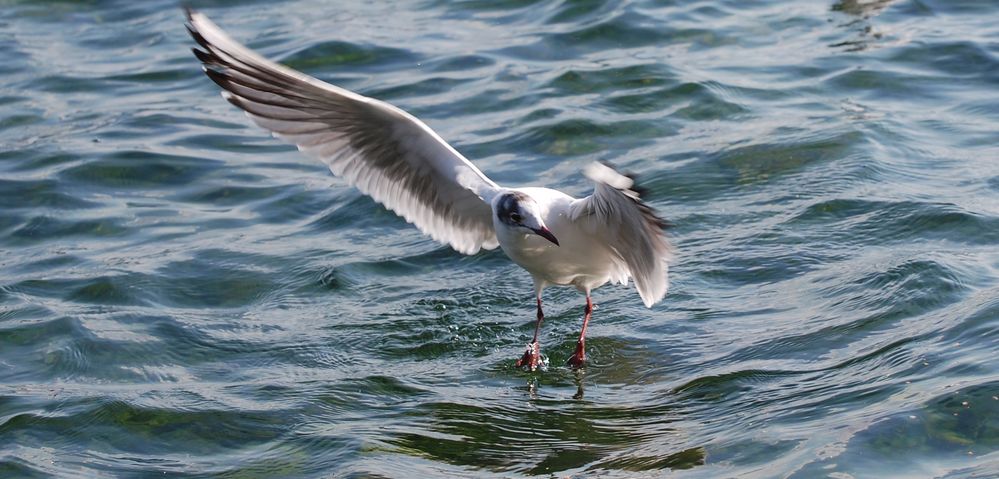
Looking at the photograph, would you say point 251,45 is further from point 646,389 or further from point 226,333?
point 646,389

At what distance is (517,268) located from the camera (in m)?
8.37

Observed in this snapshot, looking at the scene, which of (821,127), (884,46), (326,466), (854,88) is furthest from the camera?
(884,46)

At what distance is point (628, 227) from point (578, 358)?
36.6 inches

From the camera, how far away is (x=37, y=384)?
691 centimetres

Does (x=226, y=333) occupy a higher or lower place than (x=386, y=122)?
lower

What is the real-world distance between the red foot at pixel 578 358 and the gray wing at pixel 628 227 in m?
0.47

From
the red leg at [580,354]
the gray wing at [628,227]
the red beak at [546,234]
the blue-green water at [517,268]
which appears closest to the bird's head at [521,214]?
the red beak at [546,234]

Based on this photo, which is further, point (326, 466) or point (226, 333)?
point (226, 333)

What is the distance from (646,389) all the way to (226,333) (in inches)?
102

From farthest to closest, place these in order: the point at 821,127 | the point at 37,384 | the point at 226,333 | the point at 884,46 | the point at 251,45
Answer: the point at 251,45 → the point at 884,46 → the point at 821,127 → the point at 226,333 → the point at 37,384

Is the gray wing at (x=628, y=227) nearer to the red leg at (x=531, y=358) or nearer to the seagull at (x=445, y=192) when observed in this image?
the seagull at (x=445, y=192)

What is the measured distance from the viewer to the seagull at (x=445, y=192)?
627 cm

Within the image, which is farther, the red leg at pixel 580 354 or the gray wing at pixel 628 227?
the red leg at pixel 580 354

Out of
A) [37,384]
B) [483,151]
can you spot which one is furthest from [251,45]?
[37,384]
